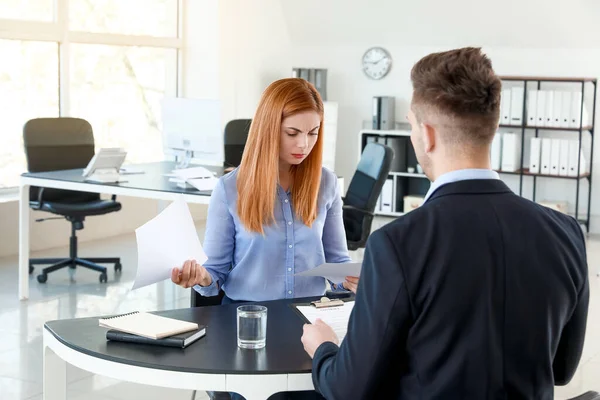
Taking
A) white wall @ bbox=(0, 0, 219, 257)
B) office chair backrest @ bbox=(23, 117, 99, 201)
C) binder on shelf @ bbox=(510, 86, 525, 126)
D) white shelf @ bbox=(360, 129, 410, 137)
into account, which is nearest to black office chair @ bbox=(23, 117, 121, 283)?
office chair backrest @ bbox=(23, 117, 99, 201)

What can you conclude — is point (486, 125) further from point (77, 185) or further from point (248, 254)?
point (77, 185)

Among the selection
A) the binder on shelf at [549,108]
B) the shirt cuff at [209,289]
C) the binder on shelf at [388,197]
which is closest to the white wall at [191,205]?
the binder on shelf at [388,197]

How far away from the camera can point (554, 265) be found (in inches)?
62.2

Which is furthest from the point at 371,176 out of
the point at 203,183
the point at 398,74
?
the point at 398,74

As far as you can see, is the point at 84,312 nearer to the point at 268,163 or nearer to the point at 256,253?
the point at 256,253

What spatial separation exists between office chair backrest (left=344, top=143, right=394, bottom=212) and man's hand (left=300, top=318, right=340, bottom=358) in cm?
340

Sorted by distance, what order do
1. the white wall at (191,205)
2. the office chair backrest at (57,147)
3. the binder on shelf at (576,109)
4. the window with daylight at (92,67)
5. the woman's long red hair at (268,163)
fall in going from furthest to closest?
the binder on shelf at (576,109) < the white wall at (191,205) < the window with daylight at (92,67) < the office chair backrest at (57,147) < the woman's long red hair at (268,163)

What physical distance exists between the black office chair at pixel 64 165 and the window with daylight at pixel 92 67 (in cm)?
87

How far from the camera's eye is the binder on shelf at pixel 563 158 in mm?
8008

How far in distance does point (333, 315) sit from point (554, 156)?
242 inches

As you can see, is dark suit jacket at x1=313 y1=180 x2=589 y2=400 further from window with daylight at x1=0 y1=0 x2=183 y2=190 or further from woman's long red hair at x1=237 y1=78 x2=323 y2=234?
window with daylight at x1=0 y1=0 x2=183 y2=190

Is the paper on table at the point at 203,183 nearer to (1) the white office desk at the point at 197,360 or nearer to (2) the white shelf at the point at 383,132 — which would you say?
(1) the white office desk at the point at 197,360

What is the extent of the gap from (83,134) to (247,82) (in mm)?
2807

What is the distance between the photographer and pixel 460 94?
1.54 metres
